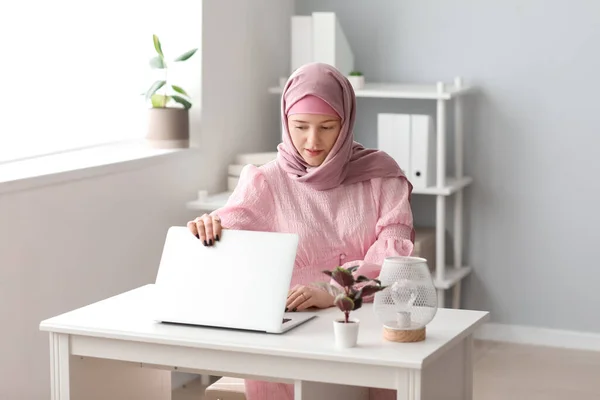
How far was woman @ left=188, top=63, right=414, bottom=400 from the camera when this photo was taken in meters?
2.55

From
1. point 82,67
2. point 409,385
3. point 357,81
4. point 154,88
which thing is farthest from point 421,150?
point 409,385

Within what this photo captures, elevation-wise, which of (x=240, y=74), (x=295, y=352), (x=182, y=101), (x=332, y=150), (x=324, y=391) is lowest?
(x=324, y=391)

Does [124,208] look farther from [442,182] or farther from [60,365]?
[60,365]

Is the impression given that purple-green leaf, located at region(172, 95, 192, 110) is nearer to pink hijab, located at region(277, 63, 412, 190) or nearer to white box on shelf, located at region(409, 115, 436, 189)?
white box on shelf, located at region(409, 115, 436, 189)

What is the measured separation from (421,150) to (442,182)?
0.15 m

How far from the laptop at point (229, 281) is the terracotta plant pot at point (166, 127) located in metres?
1.69

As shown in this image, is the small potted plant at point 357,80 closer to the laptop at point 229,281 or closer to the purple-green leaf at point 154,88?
the purple-green leaf at point 154,88

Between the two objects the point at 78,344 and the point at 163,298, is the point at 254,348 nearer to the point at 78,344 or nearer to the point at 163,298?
the point at 163,298

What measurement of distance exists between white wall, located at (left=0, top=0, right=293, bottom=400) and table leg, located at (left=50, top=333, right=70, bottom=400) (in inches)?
30.4

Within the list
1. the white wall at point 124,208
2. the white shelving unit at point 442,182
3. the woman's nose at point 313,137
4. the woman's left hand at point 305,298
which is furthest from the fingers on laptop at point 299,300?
the white shelving unit at point 442,182

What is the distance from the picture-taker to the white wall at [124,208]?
307cm

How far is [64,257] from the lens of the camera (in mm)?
3291

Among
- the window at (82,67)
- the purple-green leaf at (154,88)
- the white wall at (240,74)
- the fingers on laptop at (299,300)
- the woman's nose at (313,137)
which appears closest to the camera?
the fingers on laptop at (299,300)

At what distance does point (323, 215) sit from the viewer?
2625 millimetres
